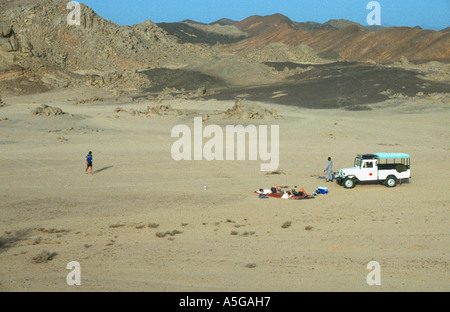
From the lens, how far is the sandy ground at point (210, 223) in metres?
9.18

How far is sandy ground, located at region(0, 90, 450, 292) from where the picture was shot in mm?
9180

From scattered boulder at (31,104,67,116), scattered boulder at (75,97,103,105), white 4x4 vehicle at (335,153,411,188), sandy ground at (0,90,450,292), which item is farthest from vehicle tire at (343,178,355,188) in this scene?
scattered boulder at (75,97,103,105)

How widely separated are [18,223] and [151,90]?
53771mm

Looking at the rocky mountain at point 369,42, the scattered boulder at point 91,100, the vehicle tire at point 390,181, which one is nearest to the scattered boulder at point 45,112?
the scattered boulder at point 91,100

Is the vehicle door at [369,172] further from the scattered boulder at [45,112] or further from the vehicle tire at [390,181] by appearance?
the scattered boulder at [45,112]

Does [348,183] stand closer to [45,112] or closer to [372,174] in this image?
[372,174]

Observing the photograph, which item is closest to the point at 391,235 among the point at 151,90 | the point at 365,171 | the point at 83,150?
the point at 365,171

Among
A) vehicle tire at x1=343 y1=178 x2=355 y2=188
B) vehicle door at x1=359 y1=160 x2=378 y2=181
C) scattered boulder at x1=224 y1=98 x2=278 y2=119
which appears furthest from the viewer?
scattered boulder at x1=224 y1=98 x2=278 y2=119

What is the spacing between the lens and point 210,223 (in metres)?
12.9

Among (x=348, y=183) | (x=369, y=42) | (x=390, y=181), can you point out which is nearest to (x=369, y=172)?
(x=390, y=181)

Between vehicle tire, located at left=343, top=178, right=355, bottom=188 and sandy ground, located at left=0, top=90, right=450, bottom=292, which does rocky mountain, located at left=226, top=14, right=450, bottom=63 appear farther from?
vehicle tire, located at left=343, top=178, right=355, bottom=188

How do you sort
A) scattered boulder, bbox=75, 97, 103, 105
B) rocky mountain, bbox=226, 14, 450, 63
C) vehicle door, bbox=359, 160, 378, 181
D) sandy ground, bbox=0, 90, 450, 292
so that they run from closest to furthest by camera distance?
sandy ground, bbox=0, 90, 450, 292 < vehicle door, bbox=359, 160, 378, 181 < scattered boulder, bbox=75, 97, 103, 105 < rocky mountain, bbox=226, 14, 450, 63
